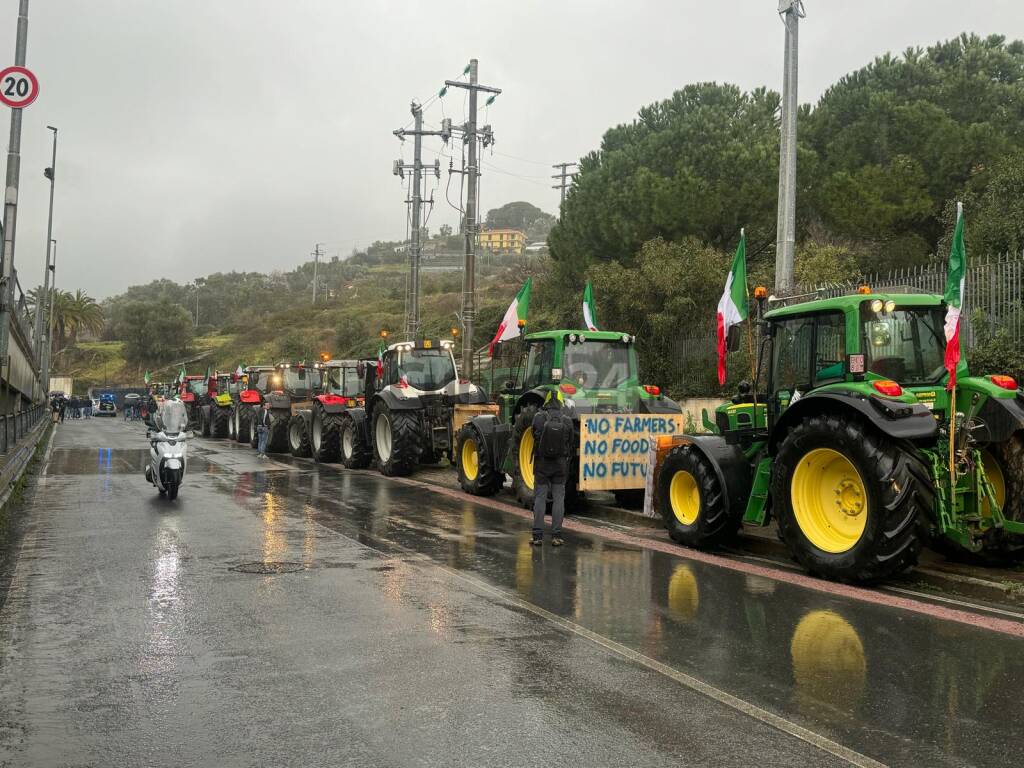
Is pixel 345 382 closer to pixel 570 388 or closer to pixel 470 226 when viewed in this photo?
pixel 470 226

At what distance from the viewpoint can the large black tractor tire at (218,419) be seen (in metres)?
34.4

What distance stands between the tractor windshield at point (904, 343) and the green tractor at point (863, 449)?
12 mm

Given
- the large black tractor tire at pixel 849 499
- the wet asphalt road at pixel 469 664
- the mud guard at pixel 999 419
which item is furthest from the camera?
the mud guard at pixel 999 419

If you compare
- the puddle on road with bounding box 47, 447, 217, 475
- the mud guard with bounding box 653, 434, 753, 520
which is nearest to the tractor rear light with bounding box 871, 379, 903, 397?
the mud guard with bounding box 653, 434, 753, 520

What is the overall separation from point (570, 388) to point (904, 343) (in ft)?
16.9

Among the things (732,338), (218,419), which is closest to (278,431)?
(218,419)

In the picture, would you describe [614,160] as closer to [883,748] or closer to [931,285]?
[931,285]

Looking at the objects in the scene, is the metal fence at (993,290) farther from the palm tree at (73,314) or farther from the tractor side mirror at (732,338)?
→ the palm tree at (73,314)

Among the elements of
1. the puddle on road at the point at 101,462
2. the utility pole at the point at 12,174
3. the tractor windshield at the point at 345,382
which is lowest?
the puddle on road at the point at 101,462

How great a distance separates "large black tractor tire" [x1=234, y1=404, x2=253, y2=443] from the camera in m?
30.1

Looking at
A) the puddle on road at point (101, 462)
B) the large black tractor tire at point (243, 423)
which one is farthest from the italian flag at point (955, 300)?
the large black tractor tire at point (243, 423)

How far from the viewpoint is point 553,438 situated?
9969 mm

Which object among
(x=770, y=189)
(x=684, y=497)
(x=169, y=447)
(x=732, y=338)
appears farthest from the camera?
(x=770, y=189)

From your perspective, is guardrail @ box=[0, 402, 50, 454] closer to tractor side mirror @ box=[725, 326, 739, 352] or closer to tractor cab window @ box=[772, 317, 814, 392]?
tractor side mirror @ box=[725, 326, 739, 352]
